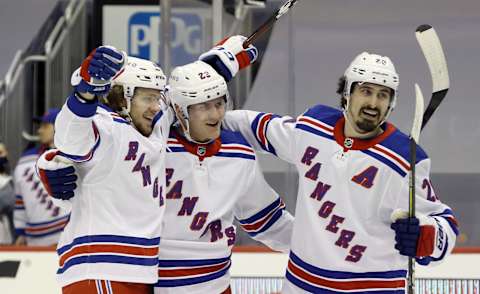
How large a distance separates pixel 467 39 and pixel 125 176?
8.69ft

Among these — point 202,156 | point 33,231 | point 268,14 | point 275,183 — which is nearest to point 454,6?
point 268,14

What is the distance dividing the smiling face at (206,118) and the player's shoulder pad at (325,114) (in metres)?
0.25

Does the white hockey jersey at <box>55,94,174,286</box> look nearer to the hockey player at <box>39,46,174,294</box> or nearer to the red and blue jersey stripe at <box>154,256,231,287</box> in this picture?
the hockey player at <box>39,46,174,294</box>

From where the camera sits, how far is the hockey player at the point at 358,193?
3010 millimetres

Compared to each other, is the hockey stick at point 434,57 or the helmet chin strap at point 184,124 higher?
the hockey stick at point 434,57

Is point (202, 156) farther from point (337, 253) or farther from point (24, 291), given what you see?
point (24, 291)

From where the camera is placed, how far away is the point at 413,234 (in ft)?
9.36

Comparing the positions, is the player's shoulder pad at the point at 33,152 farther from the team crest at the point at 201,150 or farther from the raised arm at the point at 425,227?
the raised arm at the point at 425,227

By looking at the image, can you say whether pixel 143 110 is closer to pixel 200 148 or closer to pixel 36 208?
pixel 200 148

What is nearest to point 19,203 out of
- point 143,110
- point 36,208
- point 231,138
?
point 36,208

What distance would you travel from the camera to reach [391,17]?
17.1ft

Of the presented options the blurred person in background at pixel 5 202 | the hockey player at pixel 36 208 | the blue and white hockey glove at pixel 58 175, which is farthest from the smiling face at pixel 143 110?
the blurred person in background at pixel 5 202

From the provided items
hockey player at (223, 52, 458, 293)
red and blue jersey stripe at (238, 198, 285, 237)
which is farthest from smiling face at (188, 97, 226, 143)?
red and blue jersey stripe at (238, 198, 285, 237)

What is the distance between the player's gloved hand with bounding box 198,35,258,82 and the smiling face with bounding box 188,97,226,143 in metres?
0.14
